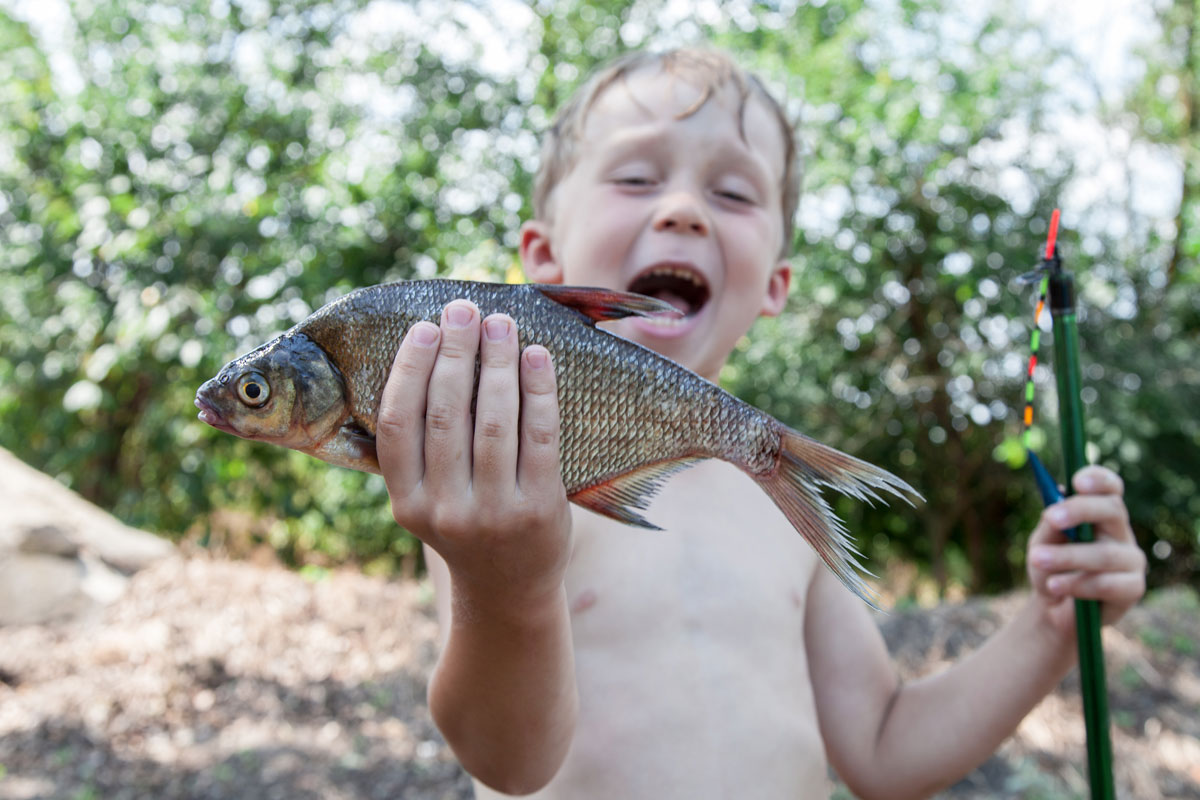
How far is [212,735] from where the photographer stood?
4508 millimetres

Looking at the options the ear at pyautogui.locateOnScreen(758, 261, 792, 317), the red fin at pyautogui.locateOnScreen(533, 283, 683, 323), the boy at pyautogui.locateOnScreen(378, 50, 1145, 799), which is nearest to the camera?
the red fin at pyautogui.locateOnScreen(533, 283, 683, 323)

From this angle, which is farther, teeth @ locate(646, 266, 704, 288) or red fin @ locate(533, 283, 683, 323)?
teeth @ locate(646, 266, 704, 288)

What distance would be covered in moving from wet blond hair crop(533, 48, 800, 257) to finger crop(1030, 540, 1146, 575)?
3.70 feet

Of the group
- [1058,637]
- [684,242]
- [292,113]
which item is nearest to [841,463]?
[684,242]

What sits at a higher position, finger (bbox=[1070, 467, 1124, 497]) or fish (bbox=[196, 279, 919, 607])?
fish (bbox=[196, 279, 919, 607])

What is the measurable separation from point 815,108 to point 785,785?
808 centimetres

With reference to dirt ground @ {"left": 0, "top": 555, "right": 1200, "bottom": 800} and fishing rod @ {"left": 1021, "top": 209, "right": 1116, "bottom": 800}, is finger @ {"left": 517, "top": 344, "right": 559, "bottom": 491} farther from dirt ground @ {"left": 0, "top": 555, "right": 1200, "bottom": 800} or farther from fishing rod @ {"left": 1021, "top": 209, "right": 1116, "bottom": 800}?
dirt ground @ {"left": 0, "top": 555, "right": 1200, "bottom": 800}

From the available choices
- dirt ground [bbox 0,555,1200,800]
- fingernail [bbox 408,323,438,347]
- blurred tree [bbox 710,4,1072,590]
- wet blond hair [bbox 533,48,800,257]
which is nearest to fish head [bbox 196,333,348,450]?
fingernail [bbox 408,323,438,347]

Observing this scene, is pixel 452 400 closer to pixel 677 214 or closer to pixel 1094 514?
pixel 677 214

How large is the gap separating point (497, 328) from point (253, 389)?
0.33m

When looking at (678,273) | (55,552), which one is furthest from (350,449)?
(55,552)

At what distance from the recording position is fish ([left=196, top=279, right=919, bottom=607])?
117cm

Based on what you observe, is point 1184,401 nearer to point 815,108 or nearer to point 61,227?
point 815,108

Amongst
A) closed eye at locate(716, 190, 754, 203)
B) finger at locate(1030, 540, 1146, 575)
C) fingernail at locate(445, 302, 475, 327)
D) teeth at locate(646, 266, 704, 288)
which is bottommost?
finger at locate(1030, 540, 1146, 575)
